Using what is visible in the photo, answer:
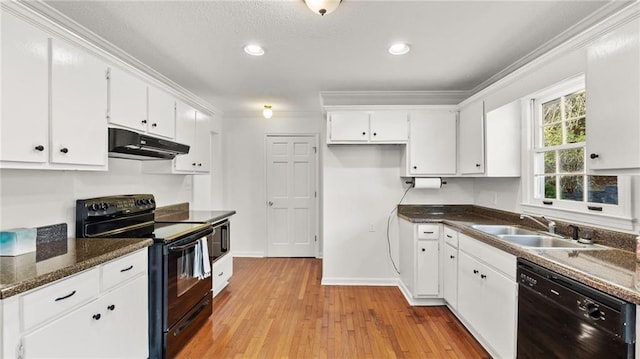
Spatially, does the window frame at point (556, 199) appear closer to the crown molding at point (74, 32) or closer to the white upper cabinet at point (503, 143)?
the white upper cabinet at point (503, 143)

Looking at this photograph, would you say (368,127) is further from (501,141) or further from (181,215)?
(181,215)

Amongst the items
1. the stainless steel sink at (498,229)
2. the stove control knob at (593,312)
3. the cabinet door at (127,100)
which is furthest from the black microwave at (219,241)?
the stove control knob at (593,312)

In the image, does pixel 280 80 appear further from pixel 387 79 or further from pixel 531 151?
pixel 531 151

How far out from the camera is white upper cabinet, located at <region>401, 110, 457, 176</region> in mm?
3344

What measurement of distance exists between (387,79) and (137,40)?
2334mm

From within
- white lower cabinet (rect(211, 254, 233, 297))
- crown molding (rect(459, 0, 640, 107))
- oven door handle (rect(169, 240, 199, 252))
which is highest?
crown molding (rect(459, 0, 640, 107))

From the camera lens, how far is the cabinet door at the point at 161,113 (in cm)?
258

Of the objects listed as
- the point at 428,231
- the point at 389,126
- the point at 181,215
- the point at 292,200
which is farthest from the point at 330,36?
the point at 292,200

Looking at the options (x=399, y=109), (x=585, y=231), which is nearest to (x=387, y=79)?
(x=399, y=109)

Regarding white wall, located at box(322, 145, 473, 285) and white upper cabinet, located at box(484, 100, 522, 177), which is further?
white wall, located at box(322, 145, 473, 285)

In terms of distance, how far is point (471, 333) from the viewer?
2480mm

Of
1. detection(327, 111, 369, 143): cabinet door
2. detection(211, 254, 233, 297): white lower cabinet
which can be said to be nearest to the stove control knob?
detection(327, 111, 369, 143): cabinet door

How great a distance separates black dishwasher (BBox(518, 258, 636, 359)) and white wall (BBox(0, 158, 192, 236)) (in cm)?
310

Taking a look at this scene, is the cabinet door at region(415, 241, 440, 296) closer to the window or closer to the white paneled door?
the window
